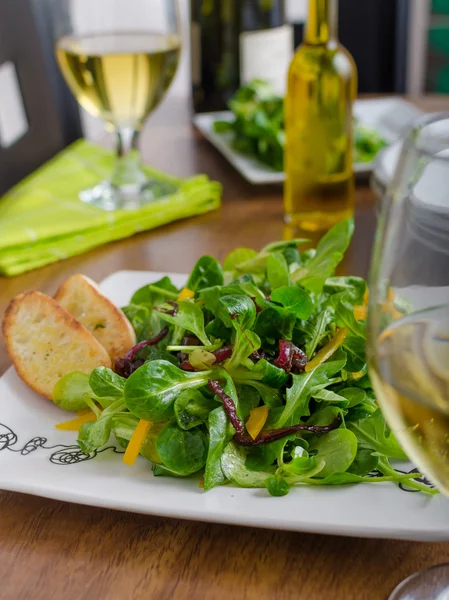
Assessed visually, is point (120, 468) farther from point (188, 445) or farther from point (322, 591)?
point (322, 591)

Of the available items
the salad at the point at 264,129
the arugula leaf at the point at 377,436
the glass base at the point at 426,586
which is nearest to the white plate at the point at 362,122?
the salad at the point at 264,129

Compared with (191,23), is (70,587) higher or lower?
lower

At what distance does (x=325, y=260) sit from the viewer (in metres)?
0.84

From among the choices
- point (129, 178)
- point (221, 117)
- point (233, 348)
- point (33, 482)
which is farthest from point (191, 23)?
point (33, 482)

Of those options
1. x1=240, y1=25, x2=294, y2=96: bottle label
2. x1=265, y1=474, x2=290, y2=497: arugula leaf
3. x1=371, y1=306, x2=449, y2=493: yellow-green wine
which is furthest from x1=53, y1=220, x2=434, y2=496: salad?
x1=240, y1=25, x2=294, y2=96: bottle label

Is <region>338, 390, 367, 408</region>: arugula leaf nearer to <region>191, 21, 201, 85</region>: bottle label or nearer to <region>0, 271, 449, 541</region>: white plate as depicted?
<region>0, 271, 449, 541</region>: white plate

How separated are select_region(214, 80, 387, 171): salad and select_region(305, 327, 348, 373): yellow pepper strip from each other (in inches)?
29.0

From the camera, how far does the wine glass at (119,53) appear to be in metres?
1.32

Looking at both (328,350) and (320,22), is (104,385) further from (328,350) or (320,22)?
(320,22)

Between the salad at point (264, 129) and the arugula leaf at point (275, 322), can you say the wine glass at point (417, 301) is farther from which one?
the salad at point (264, 129)

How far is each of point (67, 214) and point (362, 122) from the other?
0.70 meters

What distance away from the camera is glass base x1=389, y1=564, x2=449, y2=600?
21.9 inches

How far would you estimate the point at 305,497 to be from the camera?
599 mm

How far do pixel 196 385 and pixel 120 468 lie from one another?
89 millimetres
